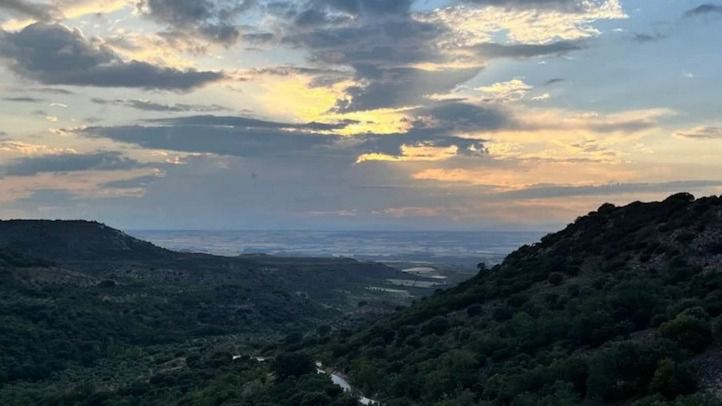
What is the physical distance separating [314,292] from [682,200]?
107739 mm

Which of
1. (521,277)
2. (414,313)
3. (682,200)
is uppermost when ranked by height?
(682,200)

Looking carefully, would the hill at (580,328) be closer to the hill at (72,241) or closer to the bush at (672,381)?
the bush at (672,381)

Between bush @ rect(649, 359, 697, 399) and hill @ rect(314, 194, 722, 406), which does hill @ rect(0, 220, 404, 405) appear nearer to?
hill @ rect(314, 194, 722, 406)

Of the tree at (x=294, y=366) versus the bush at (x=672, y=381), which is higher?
the bush at (x=672, y=381)

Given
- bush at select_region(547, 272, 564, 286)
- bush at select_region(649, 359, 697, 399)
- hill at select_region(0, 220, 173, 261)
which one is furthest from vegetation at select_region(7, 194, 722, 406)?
hill at select_region(0, 220, 173, 261)

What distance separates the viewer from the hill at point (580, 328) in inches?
899

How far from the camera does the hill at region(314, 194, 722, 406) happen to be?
22.8 meters

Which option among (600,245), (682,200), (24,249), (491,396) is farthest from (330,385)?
(24,249)

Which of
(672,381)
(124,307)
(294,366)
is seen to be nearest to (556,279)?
(294,366)

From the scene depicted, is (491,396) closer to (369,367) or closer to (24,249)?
(369,367)

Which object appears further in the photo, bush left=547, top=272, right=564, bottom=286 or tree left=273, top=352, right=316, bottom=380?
bush left=547, top=272, right=564, bottom=286

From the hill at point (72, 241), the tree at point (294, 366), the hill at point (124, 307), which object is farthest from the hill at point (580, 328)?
the hill at point (72, 241)

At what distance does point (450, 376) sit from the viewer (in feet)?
104

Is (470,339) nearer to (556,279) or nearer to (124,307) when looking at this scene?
(556,279)
